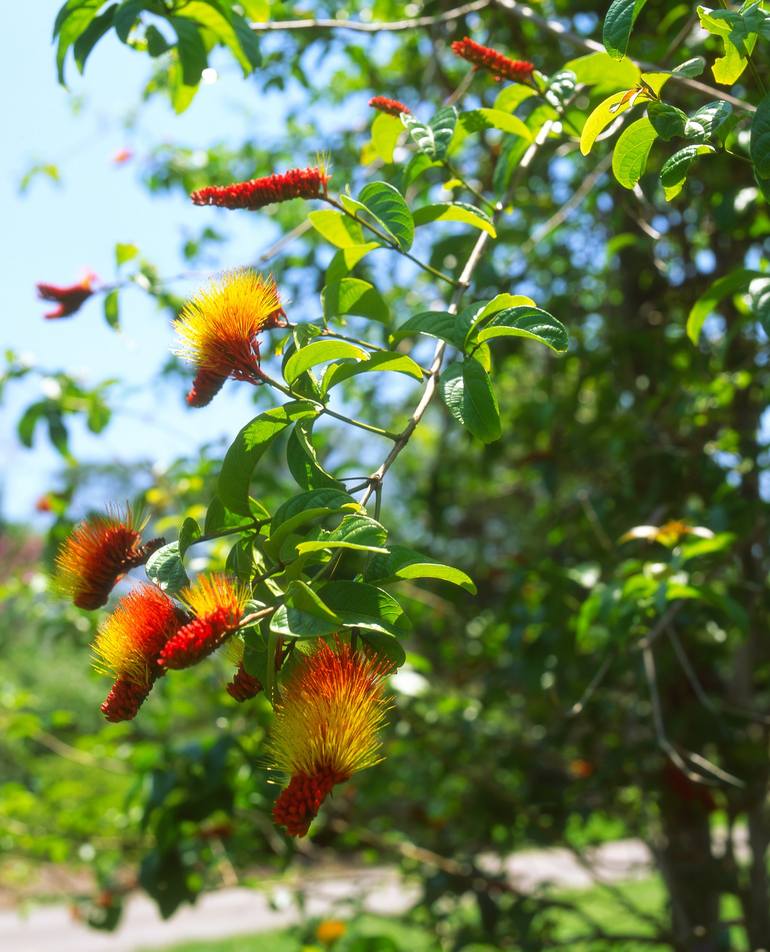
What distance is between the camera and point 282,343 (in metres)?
1.22

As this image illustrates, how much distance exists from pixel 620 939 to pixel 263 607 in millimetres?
2546

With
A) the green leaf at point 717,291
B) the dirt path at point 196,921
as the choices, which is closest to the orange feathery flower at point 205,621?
the green leaf at point 717,291

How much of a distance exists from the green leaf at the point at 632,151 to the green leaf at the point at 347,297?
0.34 metres

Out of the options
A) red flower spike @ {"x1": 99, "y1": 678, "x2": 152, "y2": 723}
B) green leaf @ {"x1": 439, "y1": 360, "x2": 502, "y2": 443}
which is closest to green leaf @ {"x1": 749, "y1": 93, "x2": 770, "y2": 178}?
green leaf @ {"x1": 439, "y1": 360, "x2": 502, "y2": 443}

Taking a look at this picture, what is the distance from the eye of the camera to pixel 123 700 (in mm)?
902

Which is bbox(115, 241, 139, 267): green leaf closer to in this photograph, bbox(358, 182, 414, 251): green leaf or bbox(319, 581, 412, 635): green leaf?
bbox(358, 182, 414, 251): green leaf

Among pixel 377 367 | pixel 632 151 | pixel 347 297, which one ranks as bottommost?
pixel 377 367

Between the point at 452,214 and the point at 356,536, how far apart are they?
641mm

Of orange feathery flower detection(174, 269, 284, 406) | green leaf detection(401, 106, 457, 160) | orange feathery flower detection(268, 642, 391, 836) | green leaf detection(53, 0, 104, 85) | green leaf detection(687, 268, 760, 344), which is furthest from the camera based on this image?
green leaf detection(53, 0, 104, 85)

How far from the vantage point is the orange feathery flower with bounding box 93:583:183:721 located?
35.6 inches

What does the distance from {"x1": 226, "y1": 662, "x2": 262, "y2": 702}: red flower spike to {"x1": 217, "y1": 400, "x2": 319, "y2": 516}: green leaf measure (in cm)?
19

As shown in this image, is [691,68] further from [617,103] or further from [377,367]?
[377,367]

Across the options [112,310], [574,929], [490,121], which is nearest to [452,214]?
[490,121]

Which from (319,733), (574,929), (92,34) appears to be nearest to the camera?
(319,733)
